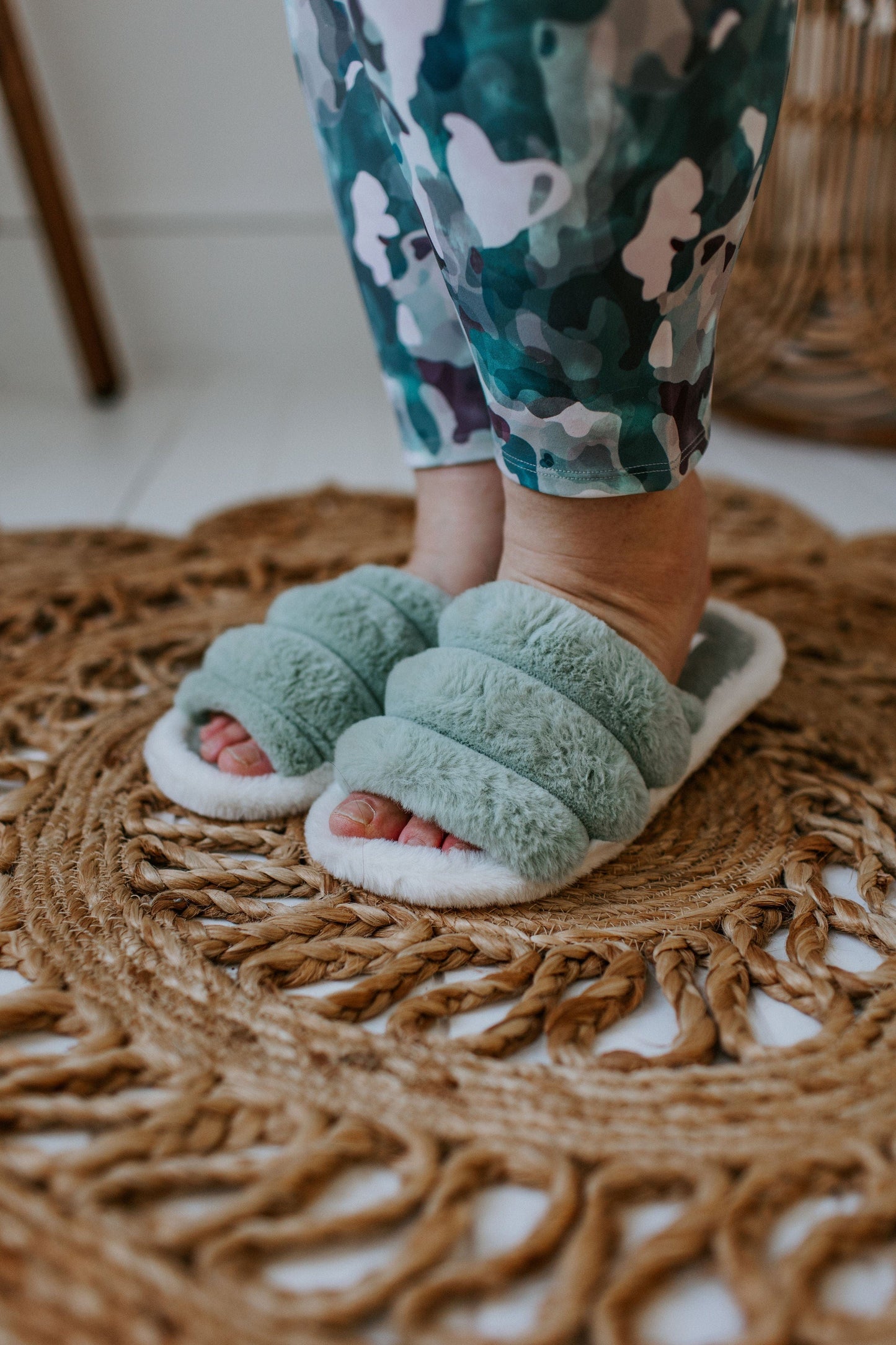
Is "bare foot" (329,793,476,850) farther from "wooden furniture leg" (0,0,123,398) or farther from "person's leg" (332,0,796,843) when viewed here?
"wooden furniture leg" (0,0,123,398)

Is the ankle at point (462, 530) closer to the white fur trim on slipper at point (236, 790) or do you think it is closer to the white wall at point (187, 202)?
the white fur trim on slipper at point (236, 790)

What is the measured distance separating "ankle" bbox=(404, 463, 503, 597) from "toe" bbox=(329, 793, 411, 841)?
0.16 meters

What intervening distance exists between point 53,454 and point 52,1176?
1.14 meters

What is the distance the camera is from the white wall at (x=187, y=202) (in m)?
1.48

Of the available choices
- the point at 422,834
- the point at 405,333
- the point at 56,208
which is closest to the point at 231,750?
the point at 422,834

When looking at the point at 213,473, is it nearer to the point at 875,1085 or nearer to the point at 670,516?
the point at 670,516

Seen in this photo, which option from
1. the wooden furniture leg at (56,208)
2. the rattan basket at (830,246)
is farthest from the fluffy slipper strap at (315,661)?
the wooden furniture leg at (56,208)

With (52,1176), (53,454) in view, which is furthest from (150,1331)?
(53,454)

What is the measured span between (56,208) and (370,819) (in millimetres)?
1295

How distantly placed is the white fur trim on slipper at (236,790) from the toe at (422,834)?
7 cm

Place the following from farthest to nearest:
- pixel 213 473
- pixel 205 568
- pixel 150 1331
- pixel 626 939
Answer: pixel 213 473 < pixel 205 568 < pixel 626 939 < pixel 150 1331

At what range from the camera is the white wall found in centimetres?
148

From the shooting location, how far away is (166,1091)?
0.34 m

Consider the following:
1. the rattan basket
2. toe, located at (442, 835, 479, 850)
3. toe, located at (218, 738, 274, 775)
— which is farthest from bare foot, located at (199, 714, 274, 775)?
the rattan basket
